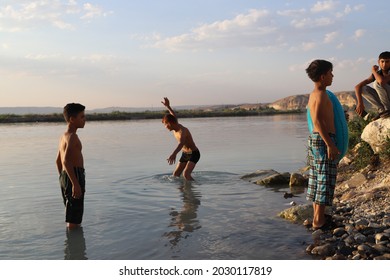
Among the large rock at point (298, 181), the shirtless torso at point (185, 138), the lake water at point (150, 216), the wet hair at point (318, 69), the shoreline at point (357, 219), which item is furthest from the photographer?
the shirtless torso at point (185, 138)

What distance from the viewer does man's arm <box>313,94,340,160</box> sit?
5.49 metres

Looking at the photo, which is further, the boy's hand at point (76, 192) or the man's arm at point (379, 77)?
the man's arm at point (379, 77)

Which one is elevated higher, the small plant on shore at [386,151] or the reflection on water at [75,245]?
the small plant on shore at [386,151]

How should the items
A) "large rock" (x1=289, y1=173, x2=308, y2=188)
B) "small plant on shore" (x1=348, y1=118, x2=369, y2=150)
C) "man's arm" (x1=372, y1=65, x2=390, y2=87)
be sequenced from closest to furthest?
"man's arm" (x1=372, y1=65, x2=390, y2=87)
"large rock" (x1=289, y1=173, x2=308, y2=188)
"small plant on shore" (x1=348, y1=118, x2=369, y2=150)

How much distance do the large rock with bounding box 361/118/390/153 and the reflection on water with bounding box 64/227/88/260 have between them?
588 centimetres

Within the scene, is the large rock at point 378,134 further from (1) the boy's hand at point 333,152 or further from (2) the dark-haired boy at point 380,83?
(1) the boy's hand at point 333,152

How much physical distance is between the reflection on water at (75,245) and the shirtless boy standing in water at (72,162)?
254 mm

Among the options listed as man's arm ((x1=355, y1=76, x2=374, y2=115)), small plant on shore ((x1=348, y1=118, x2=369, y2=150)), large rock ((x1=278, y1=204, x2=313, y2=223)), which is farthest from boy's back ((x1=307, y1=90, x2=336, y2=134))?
small plant on shore ((x1=348, y1=118, x2=369, y2=150))

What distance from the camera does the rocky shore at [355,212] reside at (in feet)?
16.9

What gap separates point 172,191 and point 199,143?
37.5 feet

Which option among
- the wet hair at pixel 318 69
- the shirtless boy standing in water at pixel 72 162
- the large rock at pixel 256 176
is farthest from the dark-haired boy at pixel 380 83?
the shirtless boy standing in water at pixel 72 162

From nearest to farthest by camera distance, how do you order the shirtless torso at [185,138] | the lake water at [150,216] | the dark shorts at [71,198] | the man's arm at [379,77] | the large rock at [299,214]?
the lake water at [150,216] < the dark shorts at [71,198] < the large rock at [299,214] < the man's arm at [379,77] < the shirtless torso at [185,138]

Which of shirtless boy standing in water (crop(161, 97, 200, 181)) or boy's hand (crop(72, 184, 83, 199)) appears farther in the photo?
shirtless boy standing in water (crop(161, 97, 200, 181))

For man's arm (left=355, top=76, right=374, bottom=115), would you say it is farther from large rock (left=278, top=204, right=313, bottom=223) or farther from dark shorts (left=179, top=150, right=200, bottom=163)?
dark shorts (left=179, top=150, right=200, bottom=163)
